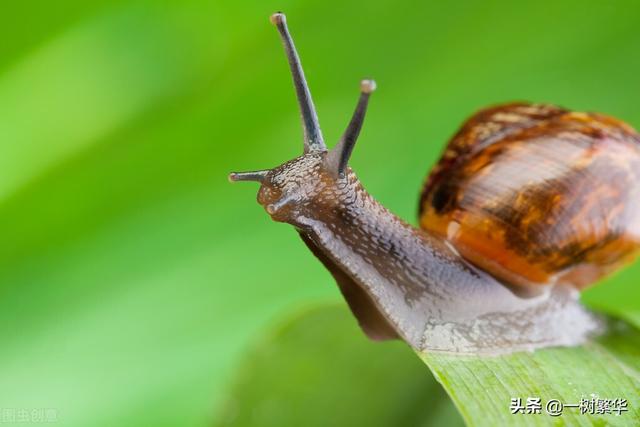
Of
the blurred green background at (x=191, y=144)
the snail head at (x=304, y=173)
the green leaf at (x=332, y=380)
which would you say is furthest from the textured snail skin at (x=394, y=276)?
the blurred green background at (x=191, y=144)

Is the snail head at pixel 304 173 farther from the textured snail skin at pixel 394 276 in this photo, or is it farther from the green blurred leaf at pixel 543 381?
the green blurred leaf at pixel 543 381

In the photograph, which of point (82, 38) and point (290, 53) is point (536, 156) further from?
point (82, 38)

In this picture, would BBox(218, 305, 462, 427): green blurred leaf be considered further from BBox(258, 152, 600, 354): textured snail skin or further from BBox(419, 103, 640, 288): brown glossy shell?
BBox(419, 103, 640, 288): brown glossy shell

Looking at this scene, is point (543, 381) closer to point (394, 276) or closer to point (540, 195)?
point (394, 276)

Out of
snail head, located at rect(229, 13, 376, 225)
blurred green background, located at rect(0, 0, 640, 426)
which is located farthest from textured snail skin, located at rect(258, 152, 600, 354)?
blurred green background, located at rect(0, 0, 640, 426)

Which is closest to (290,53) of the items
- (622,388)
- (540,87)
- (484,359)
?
(484,359)

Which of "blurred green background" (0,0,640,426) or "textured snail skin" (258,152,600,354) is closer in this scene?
"textured snail skin" (258,152,600,354)
